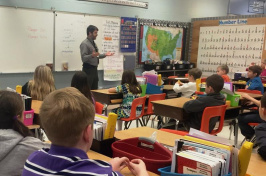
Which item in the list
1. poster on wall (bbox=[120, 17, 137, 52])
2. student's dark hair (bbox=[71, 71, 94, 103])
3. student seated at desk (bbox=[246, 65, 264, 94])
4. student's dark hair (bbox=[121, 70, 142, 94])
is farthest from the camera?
poster on wall (bbox=[120, 17, 137, 52])

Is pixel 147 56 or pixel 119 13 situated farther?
pixel 147 56

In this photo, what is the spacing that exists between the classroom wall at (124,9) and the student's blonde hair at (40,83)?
8.14ft

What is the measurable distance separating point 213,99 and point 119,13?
4.70 meters

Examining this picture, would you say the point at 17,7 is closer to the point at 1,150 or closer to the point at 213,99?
the point at 213,99

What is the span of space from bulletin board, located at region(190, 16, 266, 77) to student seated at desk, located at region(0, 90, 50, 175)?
7382 millimetres

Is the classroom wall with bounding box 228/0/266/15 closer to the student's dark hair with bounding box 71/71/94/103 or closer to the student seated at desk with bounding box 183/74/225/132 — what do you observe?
the student seated at desk with bounding box 183/74/225/132

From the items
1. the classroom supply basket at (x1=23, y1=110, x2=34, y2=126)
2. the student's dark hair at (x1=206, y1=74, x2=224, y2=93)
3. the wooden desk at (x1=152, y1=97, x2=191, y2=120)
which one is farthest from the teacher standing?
the classroom supply basket at (x1=23, y1=110, x2=34, y2=126)

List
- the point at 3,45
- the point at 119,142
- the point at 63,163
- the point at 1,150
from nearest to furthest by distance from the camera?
the point at 63,163
the point at 1,150
the point at 119,142
the point at 3,45

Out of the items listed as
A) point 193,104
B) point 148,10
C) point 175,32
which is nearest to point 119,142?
point 193,104

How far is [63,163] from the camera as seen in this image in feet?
3.65

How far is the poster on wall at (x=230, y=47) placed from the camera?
317 inches

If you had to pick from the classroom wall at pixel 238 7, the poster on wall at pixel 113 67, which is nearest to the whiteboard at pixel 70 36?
the poster on wall at pixel 113 67

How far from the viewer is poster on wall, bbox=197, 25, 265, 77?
8062 millimetres

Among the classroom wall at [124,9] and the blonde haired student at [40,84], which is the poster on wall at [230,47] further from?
the blonde haired student at [40,84]
